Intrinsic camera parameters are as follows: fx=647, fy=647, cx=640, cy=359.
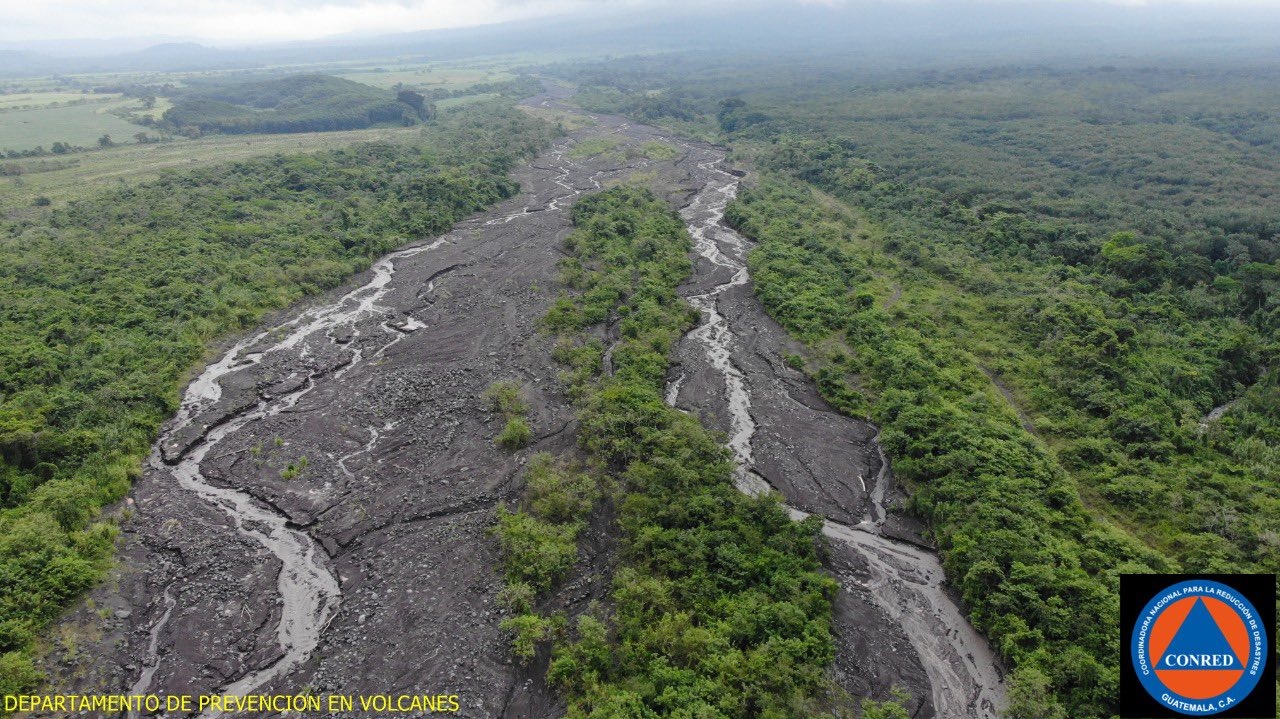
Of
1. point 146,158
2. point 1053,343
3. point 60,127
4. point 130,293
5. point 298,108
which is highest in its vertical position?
point 298,108

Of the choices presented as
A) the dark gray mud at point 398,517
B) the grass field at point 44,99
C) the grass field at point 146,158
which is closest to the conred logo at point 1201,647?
the dark gray mud at point 398,517

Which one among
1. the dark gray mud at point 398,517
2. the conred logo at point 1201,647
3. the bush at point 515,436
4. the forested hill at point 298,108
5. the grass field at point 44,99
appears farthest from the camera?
the grass field at point 44,99

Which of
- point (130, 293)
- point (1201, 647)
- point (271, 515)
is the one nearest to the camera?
point (1201, 647)

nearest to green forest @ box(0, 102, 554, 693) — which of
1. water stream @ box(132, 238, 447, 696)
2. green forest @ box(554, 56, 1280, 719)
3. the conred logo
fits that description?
water stream @ box(132, 238, 447, 696)

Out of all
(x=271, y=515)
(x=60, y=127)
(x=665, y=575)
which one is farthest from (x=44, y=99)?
(x=665, y=575)

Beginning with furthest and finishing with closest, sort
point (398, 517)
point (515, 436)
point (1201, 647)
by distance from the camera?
point (515, 436) → point (398, 517) → point (1201, 647)

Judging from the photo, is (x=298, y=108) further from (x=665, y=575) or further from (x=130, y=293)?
(x=665, y=575)

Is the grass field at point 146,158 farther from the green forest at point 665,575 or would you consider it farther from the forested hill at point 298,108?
the green forest at point 665,575
